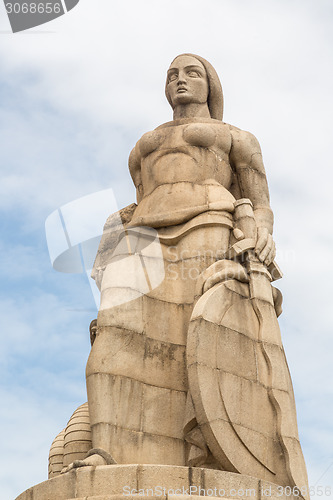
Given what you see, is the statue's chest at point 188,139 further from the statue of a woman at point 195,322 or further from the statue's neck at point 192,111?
the statue's neck at point 192,111

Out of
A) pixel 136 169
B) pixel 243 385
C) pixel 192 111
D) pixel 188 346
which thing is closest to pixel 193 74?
pixel 192 111

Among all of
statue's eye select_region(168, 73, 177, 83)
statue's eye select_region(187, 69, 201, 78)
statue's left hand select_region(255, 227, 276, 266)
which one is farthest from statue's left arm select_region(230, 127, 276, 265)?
statue's eye select_region(168, 73, 177, 83)

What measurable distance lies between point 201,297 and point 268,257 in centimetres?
133

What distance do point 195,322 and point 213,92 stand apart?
4236 mm

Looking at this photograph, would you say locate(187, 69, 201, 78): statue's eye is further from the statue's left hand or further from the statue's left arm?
the statue's left hand

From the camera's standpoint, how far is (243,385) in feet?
36.3

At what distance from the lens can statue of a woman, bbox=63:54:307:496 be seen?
421 inches

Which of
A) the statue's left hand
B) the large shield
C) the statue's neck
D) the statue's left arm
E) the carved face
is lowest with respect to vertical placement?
the large shield

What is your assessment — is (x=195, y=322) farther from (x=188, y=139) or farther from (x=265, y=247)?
(x=188, y=139)

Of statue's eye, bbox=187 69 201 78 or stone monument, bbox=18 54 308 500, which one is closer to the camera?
stone monument, bbox=18 54 308 500

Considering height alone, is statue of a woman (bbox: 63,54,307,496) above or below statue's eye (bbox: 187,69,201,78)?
below

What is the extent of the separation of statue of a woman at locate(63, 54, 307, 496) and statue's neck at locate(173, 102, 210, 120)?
0.17ft

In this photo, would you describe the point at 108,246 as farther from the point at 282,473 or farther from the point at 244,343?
the point at 282,473

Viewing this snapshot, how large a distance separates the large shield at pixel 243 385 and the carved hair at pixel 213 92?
3.17 metres
